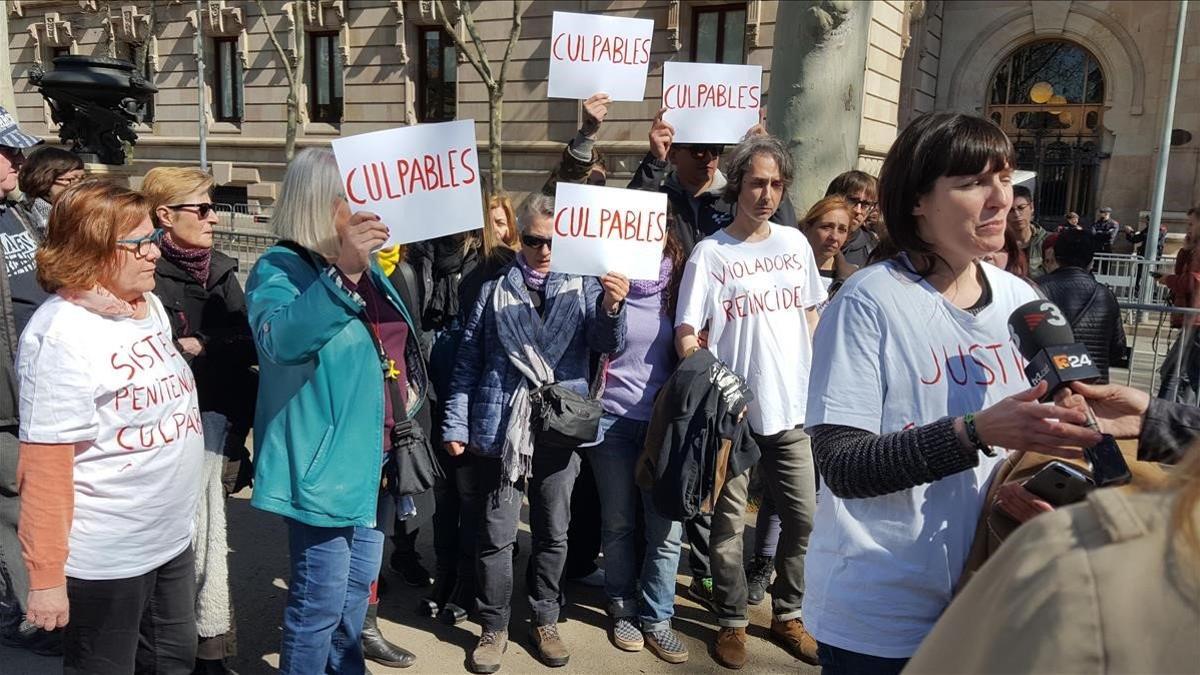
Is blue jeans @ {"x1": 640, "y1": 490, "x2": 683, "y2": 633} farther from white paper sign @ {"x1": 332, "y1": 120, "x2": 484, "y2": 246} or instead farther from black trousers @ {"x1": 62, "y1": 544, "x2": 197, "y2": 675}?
black trousers @ {"x1": 62, "y1": 544, "x2": 197, "y2": 675}

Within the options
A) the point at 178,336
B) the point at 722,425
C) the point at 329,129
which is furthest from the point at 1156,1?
the point at 178,336

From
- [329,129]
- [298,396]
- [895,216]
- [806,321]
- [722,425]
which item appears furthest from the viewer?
[329,129]

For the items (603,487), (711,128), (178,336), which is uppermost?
(711,128)

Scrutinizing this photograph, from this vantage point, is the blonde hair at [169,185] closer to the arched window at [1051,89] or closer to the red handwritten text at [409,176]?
the red handwritten text at [409,176]

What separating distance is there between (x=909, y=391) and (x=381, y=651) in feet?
8.79

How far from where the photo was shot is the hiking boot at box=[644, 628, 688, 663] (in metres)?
3.62

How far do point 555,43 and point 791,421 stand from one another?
2.50 meters

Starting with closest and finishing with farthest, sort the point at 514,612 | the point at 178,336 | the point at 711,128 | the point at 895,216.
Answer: the point at 895,216 < the point at 178,336 < the point at 514,612 < the point at 711,128

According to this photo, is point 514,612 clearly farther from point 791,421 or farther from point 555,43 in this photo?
point 555,43

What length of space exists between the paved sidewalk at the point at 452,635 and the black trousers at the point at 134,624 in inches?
30.8

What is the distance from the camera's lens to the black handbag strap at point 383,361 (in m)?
2.67

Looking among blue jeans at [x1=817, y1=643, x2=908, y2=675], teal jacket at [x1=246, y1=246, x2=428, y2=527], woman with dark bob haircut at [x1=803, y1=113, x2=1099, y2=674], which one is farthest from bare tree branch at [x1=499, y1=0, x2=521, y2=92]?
blue jeans at [x1=817, y1=643, x2=908, y2=675]

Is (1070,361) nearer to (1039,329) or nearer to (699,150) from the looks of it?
(1039,329)

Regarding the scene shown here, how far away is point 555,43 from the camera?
181 inches
